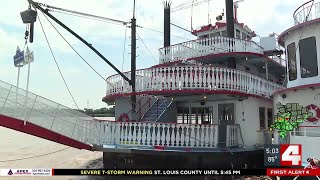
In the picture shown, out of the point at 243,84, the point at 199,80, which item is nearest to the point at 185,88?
the point at 199,80

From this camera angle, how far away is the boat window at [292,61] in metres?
15.2

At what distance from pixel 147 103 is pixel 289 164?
383 inches

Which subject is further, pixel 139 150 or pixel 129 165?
pixel 129 165

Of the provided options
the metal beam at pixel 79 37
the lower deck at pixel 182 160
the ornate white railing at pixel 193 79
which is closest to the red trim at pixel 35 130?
the lower deck at pixel 182 160

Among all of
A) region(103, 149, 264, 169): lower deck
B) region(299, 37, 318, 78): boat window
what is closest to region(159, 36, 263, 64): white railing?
region(299, 37, 318, 78): boat window

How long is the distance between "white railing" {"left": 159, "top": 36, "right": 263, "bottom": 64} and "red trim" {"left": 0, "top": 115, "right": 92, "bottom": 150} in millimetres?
8870

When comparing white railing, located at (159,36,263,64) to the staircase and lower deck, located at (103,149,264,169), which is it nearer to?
the staircase

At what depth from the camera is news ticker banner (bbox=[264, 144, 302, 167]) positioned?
38.8 feet

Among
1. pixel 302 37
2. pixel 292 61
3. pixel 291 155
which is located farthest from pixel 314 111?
pixel 302 37

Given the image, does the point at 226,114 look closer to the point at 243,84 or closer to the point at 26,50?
the point at 243,84

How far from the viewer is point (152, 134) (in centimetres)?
1495

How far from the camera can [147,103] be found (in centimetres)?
1956

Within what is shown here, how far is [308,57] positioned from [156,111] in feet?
27.1

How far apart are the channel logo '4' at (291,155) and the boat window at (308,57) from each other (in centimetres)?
350
